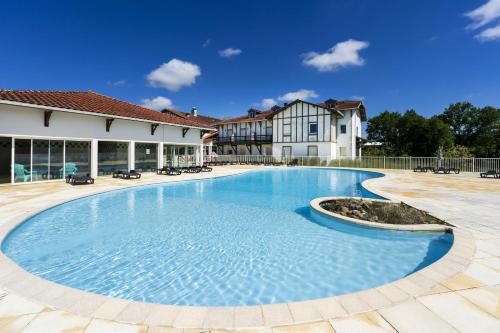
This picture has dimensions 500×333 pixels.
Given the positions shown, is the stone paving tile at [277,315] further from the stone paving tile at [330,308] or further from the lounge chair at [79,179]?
the lounge chair at [79,179]

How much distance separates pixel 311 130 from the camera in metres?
33.0

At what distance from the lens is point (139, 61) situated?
78.9 ft

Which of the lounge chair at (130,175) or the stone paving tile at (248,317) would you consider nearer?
the stone paving tile at (248,317)

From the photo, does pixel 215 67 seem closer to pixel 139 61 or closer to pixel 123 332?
pixel 139 61

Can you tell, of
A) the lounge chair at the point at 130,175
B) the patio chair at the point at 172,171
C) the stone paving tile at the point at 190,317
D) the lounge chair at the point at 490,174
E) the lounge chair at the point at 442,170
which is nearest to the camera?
the stone paving tile at the point at 190,317

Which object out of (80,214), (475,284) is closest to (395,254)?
(475,284)

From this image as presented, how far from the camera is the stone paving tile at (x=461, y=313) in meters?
2.32

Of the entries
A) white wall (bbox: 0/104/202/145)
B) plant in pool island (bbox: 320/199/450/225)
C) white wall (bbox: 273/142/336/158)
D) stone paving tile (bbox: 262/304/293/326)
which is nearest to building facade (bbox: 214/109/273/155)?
white wall (bbox: 273/142/336/158)

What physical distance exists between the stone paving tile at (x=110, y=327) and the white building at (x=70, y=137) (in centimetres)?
1251

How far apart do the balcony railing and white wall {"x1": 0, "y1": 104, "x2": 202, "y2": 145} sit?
62.6 feet

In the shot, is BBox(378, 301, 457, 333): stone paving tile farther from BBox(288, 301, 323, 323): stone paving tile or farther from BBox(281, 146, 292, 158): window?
BBox(281, 146, 292, 158): window

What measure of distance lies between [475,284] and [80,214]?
29.9ft

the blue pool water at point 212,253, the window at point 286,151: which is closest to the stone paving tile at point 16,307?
the blue pool water at point 212,253

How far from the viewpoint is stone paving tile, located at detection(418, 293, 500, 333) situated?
232 centimetres
